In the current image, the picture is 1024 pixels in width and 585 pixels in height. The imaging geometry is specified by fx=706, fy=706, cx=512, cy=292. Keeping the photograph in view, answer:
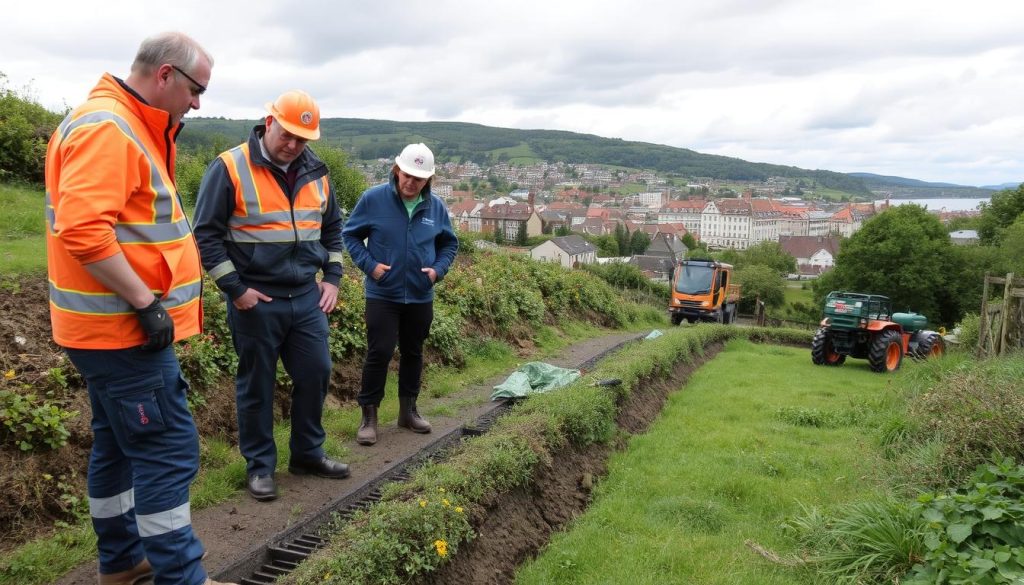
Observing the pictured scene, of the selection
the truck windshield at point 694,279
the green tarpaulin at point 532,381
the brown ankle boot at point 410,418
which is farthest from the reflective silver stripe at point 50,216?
the truck windshield at point 694,279

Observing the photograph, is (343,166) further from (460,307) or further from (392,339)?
(392,339)

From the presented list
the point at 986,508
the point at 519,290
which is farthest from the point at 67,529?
the point at 519,290

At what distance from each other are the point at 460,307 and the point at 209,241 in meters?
6.77

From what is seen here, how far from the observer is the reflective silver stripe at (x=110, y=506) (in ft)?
10.7

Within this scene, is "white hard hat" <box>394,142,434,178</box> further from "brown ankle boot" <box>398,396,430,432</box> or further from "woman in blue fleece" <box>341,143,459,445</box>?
"brown ankle boot" <box>398,396,430,432</box>

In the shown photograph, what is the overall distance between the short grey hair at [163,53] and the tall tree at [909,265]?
170 feet

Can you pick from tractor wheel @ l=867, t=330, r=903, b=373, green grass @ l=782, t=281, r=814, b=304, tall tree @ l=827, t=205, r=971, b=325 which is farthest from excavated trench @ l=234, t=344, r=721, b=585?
green grass @ l=782, t=281, r=814, b=304

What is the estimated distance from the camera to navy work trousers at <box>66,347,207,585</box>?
116 inches

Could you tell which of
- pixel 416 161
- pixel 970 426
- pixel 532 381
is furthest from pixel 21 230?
pixel 970 426

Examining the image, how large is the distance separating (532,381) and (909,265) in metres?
47.8

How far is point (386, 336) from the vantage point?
579 centimetres

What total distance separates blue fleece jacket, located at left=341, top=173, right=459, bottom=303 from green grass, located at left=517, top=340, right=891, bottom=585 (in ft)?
7.38

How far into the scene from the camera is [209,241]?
164 inches

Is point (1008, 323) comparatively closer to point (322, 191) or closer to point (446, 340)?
point (446, 340)
